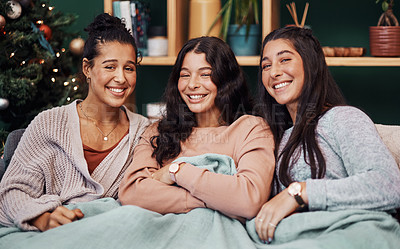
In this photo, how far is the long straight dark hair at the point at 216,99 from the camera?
1.70 m

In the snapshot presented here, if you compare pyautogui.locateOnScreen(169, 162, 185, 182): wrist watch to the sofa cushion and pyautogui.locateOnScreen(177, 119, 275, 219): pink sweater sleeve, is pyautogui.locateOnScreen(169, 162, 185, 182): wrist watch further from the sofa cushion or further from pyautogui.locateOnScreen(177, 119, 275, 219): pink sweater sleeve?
the sofa cushion

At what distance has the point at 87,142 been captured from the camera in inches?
68.4

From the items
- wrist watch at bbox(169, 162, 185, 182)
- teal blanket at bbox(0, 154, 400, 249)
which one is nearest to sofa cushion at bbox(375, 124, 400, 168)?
teal blanket at bbox(0, 154, 400, 249)

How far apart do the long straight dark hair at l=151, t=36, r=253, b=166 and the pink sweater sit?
0.05 meters

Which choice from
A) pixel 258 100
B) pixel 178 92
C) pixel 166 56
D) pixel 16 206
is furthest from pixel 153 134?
pixel 166 56

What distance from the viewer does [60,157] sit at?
5.43 ft

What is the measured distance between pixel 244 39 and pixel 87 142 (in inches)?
41.0

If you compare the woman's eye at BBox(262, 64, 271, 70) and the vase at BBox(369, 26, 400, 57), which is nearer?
the woman's eye at BBox(262, 64, 271, 70)

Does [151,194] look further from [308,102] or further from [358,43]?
[358,43]

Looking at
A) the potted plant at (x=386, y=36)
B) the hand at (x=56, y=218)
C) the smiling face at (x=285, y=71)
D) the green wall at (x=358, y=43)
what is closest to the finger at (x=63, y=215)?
the hand at (x=56, y=218)

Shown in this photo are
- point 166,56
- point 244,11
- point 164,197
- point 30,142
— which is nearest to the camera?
point 164,197

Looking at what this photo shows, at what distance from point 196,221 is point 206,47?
688 millimetres

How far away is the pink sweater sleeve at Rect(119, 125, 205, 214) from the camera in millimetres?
1485

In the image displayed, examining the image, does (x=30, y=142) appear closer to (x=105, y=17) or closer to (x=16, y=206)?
(x=16, y=206)
